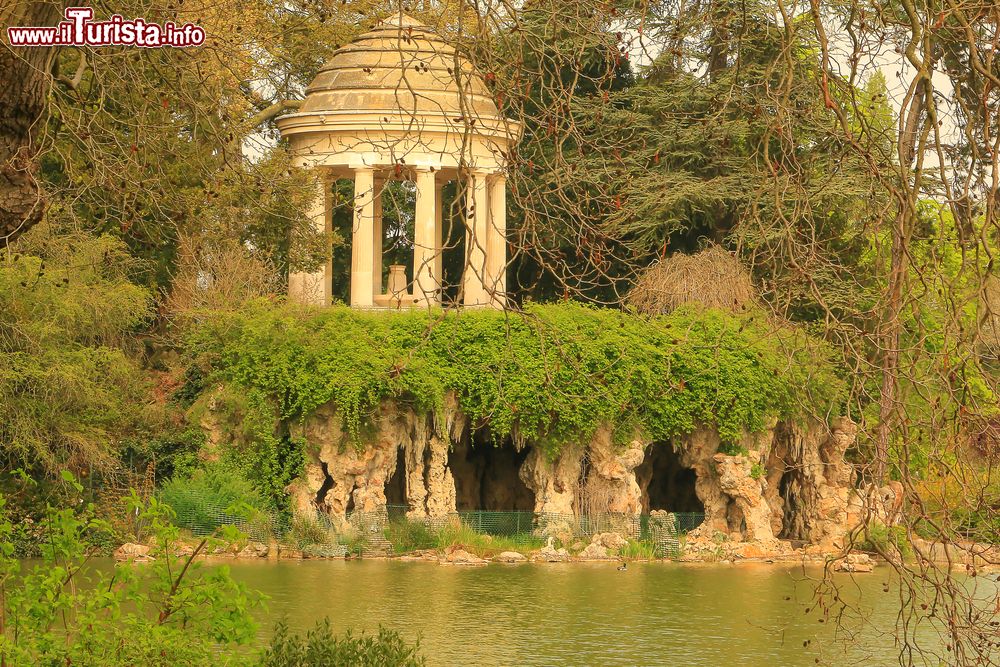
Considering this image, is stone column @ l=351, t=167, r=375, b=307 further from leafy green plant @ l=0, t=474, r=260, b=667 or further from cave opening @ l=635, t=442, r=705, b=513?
leafy green plant @ l=0, t=474, r=260, b=667

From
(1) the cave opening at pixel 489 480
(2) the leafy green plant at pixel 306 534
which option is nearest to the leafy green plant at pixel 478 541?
(2) the leafy green plant at pixel 306 534

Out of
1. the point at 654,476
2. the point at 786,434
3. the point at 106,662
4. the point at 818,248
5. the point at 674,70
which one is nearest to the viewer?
the point at 818,248

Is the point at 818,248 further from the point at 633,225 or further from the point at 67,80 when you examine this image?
the point at 633,225

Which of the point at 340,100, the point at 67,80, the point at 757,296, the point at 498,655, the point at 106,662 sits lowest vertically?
the point at 498,655

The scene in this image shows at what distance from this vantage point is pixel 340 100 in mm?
31516

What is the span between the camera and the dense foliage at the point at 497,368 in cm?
2756

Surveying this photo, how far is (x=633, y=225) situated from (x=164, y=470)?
10.2 meters

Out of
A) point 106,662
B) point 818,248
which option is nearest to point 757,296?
point 818,248

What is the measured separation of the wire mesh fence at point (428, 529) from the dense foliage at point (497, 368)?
147 centimetres

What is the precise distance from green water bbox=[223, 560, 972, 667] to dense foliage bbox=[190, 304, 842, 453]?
2.92 metres

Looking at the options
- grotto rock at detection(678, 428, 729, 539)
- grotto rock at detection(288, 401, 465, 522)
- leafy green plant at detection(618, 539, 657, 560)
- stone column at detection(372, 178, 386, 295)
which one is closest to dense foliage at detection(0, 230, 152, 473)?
grotto rock at detection(288, 401, 465, 522)

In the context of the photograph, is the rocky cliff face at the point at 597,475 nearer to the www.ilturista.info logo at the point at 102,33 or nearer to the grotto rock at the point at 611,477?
the grotto rock at the point at 611,477

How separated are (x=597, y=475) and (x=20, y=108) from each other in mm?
21477

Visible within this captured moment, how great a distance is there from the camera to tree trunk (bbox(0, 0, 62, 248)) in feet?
25.8
